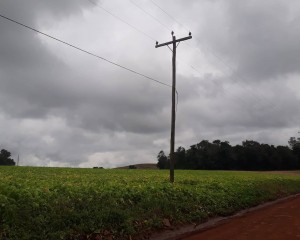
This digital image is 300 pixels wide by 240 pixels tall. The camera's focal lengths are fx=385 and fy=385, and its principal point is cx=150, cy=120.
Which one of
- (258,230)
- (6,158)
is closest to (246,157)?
(6,158)

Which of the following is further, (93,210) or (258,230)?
(258,230)

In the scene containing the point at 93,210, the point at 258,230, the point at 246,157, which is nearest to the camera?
the point at 93,210

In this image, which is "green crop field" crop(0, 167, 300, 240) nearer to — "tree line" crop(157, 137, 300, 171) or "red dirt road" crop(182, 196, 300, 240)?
"red dirt road" crop(182, 196, 300, 240)

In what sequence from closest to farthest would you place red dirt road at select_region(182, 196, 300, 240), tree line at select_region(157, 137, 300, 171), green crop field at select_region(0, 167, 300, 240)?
green crop field at select_region(0, 167, 300, 240)
red dirt road at select_region(182, 196, 300, 240)
tree line at select_region(157, 137, 300, 171)

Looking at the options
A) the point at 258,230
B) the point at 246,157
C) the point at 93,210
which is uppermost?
the point at 246,157

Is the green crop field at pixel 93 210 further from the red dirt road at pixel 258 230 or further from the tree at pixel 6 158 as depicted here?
the tree at pixel 6 158

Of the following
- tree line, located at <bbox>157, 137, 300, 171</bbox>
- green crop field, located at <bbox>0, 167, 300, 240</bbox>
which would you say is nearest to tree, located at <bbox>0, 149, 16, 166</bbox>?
tree line, located at <bbox>157, 137, 300, 171</bbox>

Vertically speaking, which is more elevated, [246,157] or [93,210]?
[246,157]

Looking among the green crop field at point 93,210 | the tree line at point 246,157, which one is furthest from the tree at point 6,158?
the green crop field at point 93,210

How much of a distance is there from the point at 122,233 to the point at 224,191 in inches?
490

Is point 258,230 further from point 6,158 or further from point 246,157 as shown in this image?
point 6,158

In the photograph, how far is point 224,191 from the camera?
76.4ft

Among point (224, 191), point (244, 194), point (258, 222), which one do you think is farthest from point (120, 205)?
point (244, 194)

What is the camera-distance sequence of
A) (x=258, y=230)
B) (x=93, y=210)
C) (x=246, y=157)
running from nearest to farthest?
(x=93, y=210), (x=258, y=230), (x=246, y=157)
